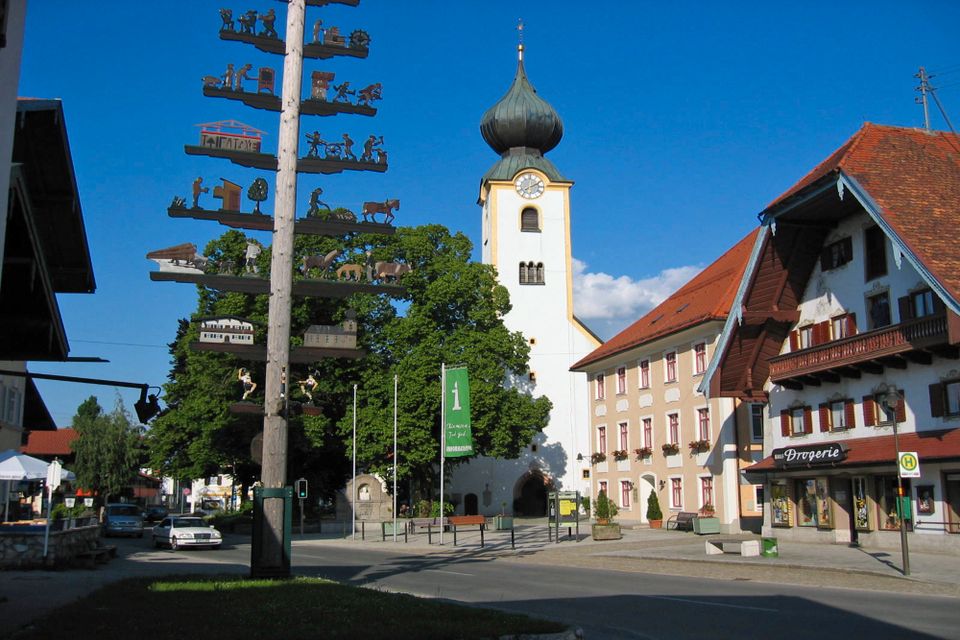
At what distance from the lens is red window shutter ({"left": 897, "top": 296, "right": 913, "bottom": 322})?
92.1ft

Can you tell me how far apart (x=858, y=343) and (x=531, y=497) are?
38.4m

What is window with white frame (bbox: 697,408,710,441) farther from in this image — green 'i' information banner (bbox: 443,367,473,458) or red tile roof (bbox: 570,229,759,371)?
green 'i' information banner (bbox: 443,367,473,458)

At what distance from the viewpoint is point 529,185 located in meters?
67.6

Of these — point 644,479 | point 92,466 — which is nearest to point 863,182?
point 644,479

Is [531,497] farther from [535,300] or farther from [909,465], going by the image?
[909,465]

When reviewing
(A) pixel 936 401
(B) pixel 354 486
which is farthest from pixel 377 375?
(A) pixel 936 401

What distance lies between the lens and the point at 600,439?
172 ft

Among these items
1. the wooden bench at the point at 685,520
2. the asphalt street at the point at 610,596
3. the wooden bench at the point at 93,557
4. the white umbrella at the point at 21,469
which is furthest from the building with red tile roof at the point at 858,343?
the white umbrella at the point at 21,469

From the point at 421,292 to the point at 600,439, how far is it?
12555 millimetres

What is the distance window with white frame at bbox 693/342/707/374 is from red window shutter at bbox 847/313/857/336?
10.8m

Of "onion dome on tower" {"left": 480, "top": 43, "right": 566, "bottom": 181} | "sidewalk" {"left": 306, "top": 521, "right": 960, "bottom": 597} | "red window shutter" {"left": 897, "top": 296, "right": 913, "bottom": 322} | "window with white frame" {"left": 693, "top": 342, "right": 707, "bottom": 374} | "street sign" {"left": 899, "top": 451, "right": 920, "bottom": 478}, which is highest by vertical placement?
"onion dome on tower" {"left": 480, "top": 43, "right": 566, "bottom": 181}

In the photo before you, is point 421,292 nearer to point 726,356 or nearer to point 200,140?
point 726,356

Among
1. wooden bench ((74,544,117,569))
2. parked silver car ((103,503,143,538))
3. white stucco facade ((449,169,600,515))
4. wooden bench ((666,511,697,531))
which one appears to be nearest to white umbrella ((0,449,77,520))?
wooden bench ((74,544,117,569))

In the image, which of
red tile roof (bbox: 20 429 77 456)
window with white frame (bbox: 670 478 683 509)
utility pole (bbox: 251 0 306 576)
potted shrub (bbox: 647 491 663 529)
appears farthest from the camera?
red tile roof (bbox: 20 429 77 456)
